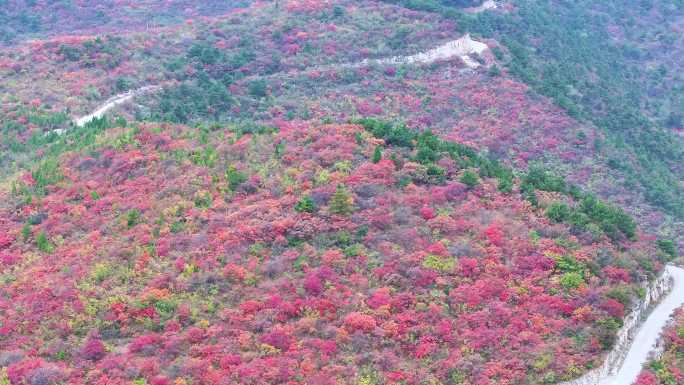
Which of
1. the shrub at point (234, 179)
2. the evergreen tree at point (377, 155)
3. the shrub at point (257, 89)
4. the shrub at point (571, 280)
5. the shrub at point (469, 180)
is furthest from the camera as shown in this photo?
the shrub at point (257, 89)

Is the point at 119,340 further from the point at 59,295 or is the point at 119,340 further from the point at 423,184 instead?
the point at 423,184

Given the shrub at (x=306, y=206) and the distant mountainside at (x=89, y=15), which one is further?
the distant mountainside at (x=89, y=15)

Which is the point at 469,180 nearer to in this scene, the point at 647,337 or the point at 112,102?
the point at 647,337

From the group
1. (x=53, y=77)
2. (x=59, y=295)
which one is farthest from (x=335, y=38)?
(x=59, y=295)

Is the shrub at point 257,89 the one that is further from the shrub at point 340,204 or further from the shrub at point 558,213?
the shrub at point 558,213

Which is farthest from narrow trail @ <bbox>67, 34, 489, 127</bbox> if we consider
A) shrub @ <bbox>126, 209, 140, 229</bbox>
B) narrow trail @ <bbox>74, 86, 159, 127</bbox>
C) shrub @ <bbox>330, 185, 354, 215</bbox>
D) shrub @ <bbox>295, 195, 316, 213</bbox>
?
shrub @ <bbox>330, 185, 354, 215</bbox>

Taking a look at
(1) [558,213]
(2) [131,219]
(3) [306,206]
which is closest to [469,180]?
(1) [558,213]

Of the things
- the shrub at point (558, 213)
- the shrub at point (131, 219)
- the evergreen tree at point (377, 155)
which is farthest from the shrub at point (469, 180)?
the shrub at point (131, 219)

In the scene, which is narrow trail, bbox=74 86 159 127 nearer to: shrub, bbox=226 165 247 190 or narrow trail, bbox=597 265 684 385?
shrub, bbox=226 165 247 190
